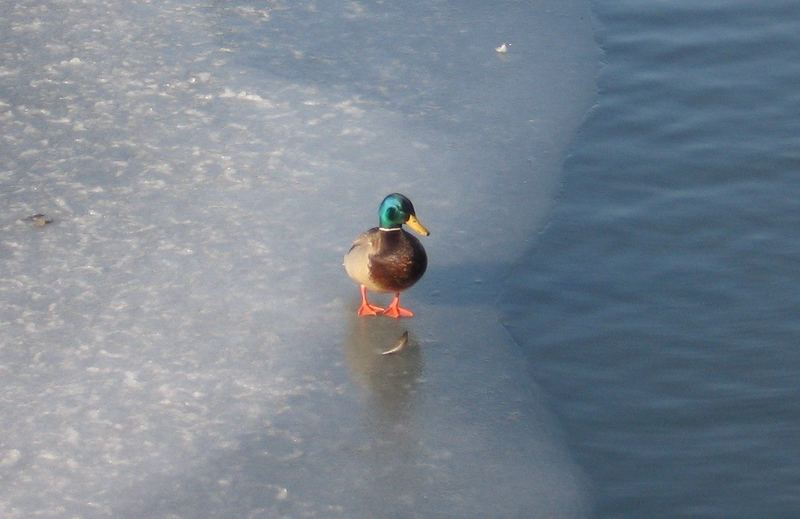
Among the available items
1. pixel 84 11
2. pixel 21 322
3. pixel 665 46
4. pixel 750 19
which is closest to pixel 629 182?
pixel 665 46

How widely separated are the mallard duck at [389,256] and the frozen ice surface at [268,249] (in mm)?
203

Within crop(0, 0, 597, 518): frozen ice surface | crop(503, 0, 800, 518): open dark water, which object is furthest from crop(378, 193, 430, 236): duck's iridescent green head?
crop(503, 0, 800, 518): open dark water

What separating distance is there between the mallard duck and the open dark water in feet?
1.71

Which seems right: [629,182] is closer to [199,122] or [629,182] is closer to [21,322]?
[199,122]

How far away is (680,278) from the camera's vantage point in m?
5.18

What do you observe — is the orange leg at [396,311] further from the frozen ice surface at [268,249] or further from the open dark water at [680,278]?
the open dark water at [680,278]

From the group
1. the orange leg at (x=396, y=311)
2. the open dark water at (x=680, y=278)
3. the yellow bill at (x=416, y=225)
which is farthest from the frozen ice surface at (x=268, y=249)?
the yellow bill at (x=416, y=225)

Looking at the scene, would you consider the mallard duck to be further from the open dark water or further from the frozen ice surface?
the open dark water

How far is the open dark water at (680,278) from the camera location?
13.9ft

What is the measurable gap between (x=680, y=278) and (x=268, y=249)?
180 centimetres

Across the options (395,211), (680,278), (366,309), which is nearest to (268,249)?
(366,309)

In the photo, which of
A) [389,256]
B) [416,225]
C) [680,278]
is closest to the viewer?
[389,256]

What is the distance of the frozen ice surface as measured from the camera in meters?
4.09

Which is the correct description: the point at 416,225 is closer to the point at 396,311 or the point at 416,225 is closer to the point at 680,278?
the point at 396,311
